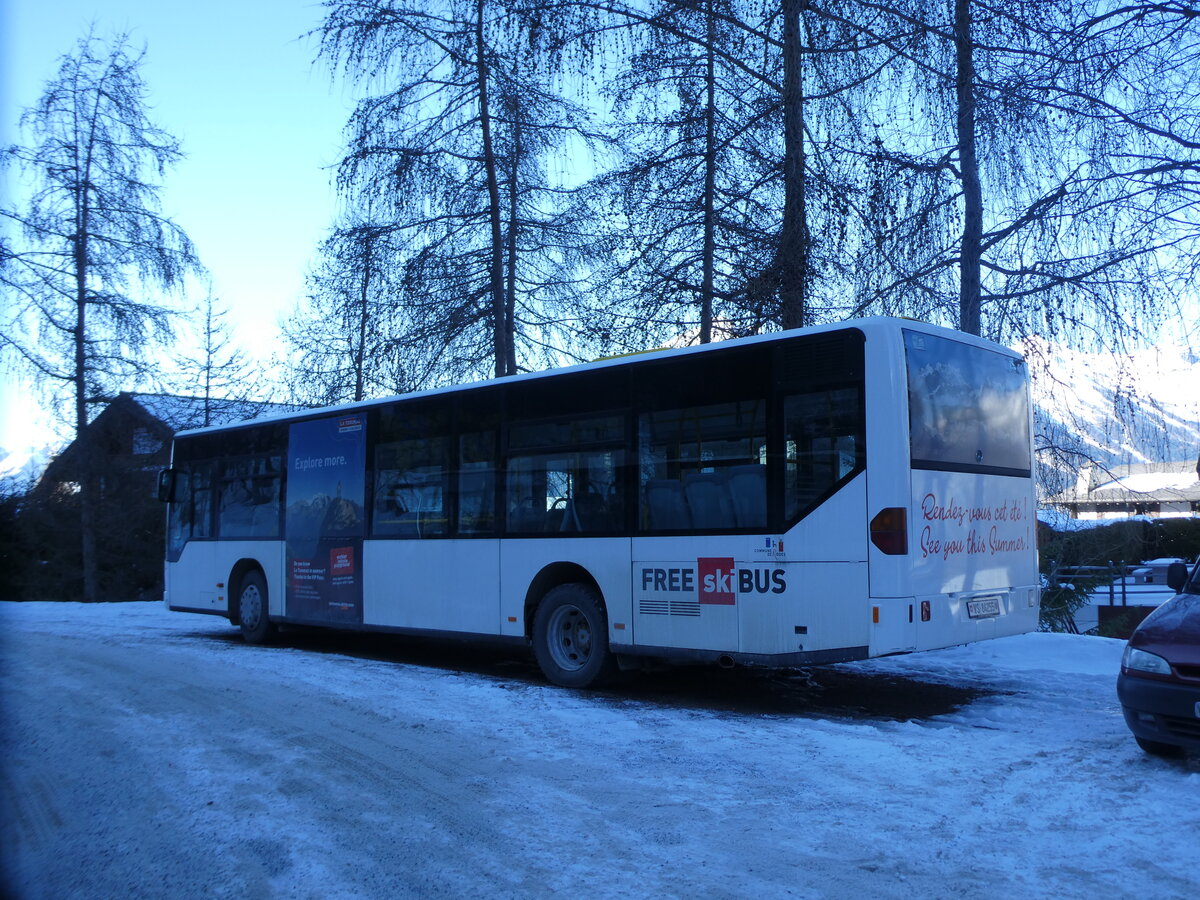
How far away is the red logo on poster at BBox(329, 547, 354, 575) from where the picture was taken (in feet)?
38.9

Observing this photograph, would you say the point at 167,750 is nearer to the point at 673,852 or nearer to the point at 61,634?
the point at 673,852

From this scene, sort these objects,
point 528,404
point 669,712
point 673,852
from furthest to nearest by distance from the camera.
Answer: point 528,404 → point 669,712 → point 673,852

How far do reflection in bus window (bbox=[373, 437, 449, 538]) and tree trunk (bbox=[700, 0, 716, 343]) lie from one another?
5.71 metres

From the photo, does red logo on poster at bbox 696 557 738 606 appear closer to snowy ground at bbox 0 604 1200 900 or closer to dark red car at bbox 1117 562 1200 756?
snowy ground at bbox 0 604 1200 900

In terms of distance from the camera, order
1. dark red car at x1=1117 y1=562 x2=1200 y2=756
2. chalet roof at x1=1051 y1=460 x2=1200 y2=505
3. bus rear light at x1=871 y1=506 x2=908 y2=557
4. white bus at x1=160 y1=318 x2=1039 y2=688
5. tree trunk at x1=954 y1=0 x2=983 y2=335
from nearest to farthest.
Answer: dark red car at x1=1117 y1=562 x2=1200 y2=756 → bus rear light at x1=871 y1=506 x2=908 y2=557 → white bus at x1=160 y1=318 x2=1039 y2=688 → tree trunk at x1=954 y1=0 x2=983 y2=335 → chalet roof at x1=1051 y1=460 x2=1200 y2=505

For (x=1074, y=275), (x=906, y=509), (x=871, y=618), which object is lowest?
(x=871, y=618)

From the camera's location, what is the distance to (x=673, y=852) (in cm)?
472

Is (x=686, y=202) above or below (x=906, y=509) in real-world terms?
above

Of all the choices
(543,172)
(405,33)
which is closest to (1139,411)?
(543,172)

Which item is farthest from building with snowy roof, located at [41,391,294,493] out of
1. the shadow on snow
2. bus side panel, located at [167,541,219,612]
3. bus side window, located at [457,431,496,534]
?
bus side window, located at [457,431,496,534]

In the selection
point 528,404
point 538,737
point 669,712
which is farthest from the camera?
point 528,404

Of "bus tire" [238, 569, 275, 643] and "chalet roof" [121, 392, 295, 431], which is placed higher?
"chalet roof" [121, 392, 295, 431]

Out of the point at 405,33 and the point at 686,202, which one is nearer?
the point at 686,202

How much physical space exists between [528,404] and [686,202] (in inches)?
252
